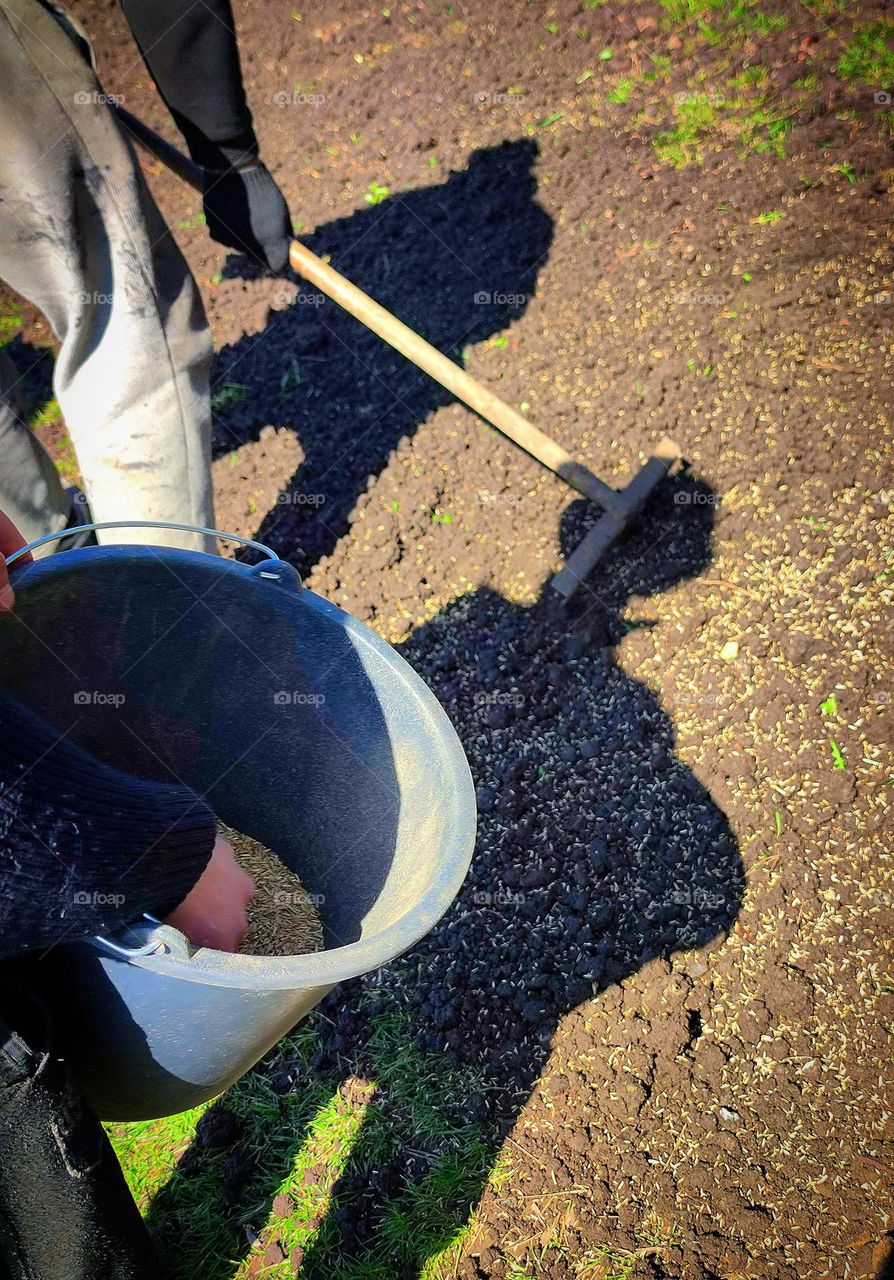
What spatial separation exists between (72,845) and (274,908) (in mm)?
735

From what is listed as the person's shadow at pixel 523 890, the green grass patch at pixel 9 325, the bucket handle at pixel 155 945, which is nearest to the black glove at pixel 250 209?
the person's shadow at pixel 523 890

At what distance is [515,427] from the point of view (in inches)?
118

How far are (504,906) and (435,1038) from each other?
0.39 metres

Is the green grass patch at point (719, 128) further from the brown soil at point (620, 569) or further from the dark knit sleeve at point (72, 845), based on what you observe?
the dark knit sleeve at point (72, 845)

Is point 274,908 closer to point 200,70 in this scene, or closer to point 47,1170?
point 47,1170

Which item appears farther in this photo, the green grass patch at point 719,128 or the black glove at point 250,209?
the green grass patch at point 719,128

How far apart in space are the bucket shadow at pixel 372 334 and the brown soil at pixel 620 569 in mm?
17

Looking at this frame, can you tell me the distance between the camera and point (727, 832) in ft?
8.28

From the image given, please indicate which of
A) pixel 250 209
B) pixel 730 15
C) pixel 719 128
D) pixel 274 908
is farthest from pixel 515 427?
pixel 730 15

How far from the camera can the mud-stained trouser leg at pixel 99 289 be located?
7.08 feet

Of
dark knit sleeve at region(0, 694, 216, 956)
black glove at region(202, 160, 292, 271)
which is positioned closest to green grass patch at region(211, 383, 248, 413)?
black glove at region(202, 160, 292, 271)

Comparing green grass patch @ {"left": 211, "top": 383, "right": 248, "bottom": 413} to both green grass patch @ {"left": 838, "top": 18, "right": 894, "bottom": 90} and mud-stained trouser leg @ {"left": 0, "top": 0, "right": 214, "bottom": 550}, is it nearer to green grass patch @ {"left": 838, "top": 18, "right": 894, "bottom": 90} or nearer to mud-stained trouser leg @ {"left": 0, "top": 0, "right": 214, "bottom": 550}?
mud-stained trouser leg @ {"left": 0, "top": 0, "right": 214, "bottom": 550}

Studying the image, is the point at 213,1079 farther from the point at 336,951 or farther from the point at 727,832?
the point at 727,832

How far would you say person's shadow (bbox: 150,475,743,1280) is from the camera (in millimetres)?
2170
